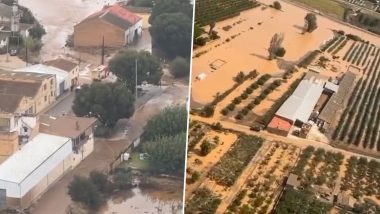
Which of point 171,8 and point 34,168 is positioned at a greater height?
point 171,8

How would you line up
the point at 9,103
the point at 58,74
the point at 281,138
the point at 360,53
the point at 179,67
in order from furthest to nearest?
the point at 360,53 → the point at 281,138 → the point at 179,67 → the point at 58,74 → the point at 9,103

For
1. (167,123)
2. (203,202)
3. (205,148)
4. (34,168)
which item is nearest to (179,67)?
(167,123)

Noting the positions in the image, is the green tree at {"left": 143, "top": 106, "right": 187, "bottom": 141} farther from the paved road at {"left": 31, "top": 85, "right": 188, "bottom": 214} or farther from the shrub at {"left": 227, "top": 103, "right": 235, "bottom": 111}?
the shrub at {"left": 227, "top": 103, "right": 235, "bottom": 111}

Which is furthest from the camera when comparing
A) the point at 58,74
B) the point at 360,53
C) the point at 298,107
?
the point at 360,53

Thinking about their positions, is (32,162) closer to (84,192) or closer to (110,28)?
(84,192)

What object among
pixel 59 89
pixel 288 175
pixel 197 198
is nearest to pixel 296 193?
pixel 288 175

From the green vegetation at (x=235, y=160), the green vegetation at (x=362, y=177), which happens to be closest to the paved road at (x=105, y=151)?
the green vegetation at (x=235, y=160)

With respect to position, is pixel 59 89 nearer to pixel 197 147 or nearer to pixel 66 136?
pixel 66 136

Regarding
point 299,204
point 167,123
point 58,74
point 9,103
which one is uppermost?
point 58,74
